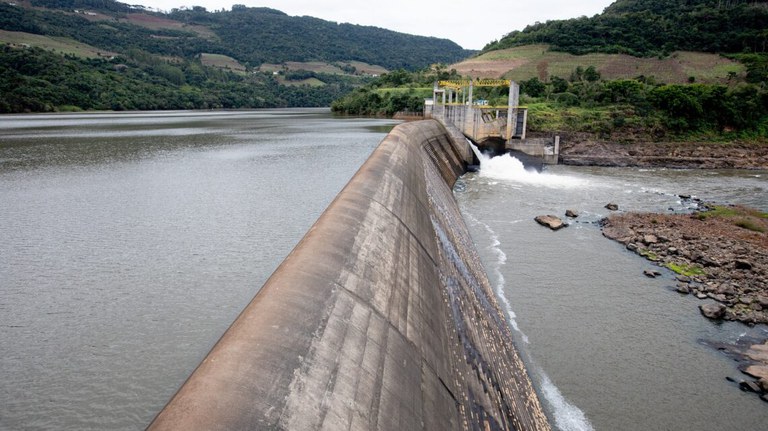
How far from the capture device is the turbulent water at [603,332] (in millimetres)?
7828

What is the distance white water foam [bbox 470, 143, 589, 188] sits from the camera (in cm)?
2844

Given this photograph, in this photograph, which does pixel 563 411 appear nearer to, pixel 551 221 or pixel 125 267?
pixel 125 267

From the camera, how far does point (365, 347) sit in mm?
5070

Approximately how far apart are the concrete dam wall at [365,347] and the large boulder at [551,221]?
8591 mm

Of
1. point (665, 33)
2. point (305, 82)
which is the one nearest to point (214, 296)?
point (665, 33)

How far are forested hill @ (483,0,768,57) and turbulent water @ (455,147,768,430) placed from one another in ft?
200

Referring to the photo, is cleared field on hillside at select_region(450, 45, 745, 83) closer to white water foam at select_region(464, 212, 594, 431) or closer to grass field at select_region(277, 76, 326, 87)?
white water foam at select_region(464, 212, 594, 431)

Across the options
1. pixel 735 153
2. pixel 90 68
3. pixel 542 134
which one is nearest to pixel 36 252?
pixel 542 134

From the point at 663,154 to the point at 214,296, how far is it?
125ft

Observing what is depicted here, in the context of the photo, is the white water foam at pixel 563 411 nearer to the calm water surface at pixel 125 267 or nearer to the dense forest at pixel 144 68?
the calm water surface at pixel 125 267

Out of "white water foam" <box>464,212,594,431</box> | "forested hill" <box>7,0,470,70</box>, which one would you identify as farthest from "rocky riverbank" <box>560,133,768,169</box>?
"forested hill" <box>7,0,470,70</box>

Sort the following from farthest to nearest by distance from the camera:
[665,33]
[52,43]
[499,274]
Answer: [52,43] < [665,33] < [499,274]

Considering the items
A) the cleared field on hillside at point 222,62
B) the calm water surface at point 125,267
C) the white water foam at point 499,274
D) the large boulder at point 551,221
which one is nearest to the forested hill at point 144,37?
the cleared field on hillside at point 222,62

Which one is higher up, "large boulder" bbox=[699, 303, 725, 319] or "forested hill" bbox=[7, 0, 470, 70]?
"forested hill" bbox=[7, 0, 470, 70]
